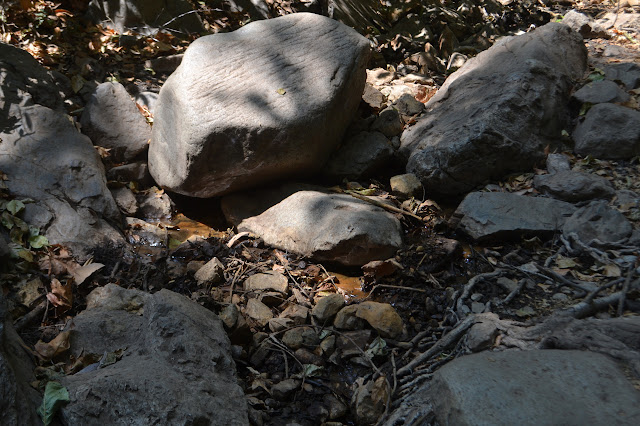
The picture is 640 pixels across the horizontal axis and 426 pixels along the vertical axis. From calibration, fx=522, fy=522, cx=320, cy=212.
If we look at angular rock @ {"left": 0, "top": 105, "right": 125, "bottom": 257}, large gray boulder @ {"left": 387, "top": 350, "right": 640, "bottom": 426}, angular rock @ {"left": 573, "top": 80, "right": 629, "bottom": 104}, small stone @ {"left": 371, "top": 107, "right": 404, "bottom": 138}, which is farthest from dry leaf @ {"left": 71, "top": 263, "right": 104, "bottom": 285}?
angular rock @ {"left": 573, "top": 80, "right": 629, "bottom": 104}

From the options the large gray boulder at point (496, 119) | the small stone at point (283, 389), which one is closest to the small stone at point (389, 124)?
the large gray boulder at point (496, 119)

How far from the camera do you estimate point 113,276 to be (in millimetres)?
3451

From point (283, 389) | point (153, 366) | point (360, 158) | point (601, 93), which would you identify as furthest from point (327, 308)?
point (601, 93)

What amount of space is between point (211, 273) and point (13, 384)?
72.2 inches

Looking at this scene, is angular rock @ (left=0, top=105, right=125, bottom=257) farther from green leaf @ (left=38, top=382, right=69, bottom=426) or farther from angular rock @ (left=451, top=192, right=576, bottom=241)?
angular rock @ (left=451, top=192, right=576, bottom=241)

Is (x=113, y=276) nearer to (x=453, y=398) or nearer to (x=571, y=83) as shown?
(x=453, y=398)

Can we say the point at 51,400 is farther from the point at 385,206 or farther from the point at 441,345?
the point at 385,206

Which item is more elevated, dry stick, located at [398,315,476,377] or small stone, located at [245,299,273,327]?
dry stick, located at [398,315,476,377]

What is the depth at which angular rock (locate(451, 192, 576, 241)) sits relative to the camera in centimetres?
365

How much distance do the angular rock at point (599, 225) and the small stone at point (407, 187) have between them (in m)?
1.20

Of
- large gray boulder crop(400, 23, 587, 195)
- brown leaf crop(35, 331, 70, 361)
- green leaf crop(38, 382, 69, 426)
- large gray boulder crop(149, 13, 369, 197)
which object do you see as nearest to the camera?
green leaf crop(38, 382, 69, 426)

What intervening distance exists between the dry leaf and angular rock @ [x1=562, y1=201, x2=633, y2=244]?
3137 millimetres

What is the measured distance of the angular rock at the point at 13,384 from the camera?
1.67 m

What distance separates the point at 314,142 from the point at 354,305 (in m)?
1.55
